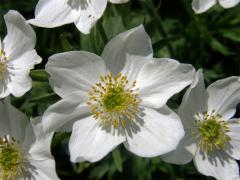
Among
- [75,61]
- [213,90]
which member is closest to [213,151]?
[213,90]

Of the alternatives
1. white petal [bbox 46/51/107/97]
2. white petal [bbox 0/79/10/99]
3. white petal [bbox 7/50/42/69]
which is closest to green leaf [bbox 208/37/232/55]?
white petal [bbox 46/51/107/97]

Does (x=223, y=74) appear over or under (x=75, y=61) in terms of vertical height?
under

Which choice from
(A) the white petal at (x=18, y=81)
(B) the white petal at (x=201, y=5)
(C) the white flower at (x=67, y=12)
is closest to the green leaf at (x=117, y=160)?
(A) the white petal at (x=18, y=81)

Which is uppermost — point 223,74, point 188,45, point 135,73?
point 135,73

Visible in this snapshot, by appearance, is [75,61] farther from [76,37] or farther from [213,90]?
[76,37]

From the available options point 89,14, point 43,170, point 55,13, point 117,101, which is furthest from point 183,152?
point 55,13

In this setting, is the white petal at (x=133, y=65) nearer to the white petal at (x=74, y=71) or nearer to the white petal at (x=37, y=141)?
the white petal at (x=74, y=71)
